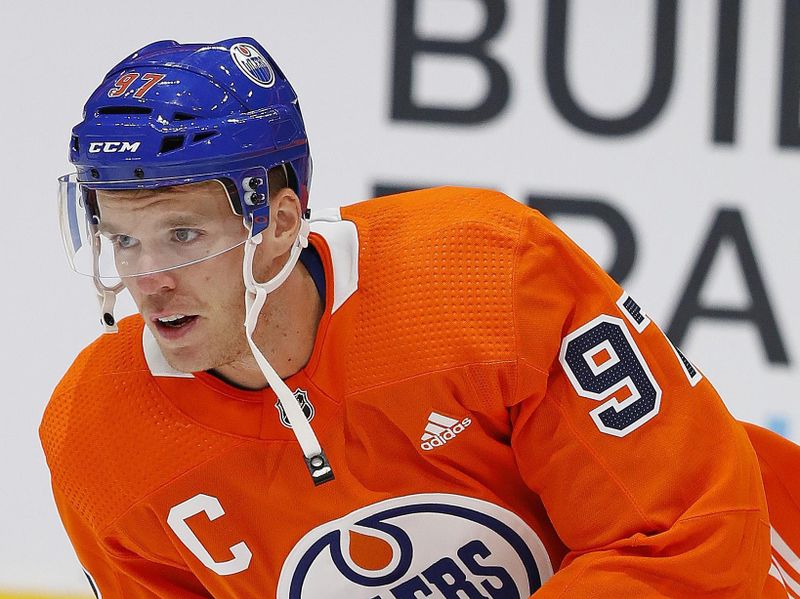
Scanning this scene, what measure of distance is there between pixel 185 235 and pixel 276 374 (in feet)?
0.56

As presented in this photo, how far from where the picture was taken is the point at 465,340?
143cm

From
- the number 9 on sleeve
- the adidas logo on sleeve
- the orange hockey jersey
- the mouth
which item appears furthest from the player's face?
the number 9 on sleeve

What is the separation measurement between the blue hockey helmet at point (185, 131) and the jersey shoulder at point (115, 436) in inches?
5.8

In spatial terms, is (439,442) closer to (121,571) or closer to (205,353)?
(205,353)

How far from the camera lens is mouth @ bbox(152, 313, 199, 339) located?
1.39 m

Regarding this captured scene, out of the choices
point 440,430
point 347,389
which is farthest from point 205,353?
point 440,430

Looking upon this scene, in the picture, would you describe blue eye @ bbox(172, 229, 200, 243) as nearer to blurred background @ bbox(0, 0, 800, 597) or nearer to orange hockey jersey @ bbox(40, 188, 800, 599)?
orange hockey jersey @ bbox(40, 188, 800, 599)

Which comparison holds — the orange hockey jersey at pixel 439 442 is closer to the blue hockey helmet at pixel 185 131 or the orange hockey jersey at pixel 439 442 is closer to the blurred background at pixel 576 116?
the blue hockey helmet at pixel 185 131

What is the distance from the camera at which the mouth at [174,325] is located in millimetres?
1388

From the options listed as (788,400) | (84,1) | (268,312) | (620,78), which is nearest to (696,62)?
(620,78)

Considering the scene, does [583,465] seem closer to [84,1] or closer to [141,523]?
[141,523]

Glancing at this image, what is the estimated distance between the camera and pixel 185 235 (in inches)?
54.1

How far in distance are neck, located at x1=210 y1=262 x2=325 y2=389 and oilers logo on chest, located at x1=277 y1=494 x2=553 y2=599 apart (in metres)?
0.19

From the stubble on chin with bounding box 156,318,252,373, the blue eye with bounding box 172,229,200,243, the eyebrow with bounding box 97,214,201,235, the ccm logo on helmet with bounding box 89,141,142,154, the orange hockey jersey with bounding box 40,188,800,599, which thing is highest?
the ccm logo on helmet with bounding box 89,141,142,154
